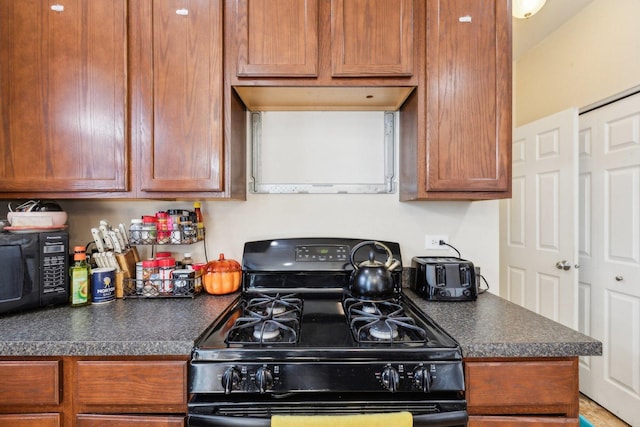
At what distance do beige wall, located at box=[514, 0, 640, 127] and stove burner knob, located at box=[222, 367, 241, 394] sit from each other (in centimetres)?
270

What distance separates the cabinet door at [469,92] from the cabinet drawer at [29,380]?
1527 millimetres

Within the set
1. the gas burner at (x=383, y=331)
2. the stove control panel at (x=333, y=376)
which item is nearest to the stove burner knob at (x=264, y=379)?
the stove control panel at (x=333, y=376)

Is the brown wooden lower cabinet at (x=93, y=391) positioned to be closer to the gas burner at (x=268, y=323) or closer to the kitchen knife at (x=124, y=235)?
the gas burner at (x=268, y=323)

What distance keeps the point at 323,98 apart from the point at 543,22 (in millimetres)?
2263

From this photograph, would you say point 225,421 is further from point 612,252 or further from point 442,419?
point 612,252

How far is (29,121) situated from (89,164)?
304mm

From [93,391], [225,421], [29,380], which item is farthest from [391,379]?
[29,380]

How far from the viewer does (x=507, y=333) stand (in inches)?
39.8

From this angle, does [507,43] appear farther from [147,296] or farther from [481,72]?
[147,296]

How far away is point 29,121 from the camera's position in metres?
1.32

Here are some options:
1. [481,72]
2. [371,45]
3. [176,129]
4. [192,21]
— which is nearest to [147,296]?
[176,129]

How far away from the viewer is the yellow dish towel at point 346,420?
0.82 meters

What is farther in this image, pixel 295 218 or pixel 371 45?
pixel 295 218

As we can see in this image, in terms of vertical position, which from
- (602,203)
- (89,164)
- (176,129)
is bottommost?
(602,203)
